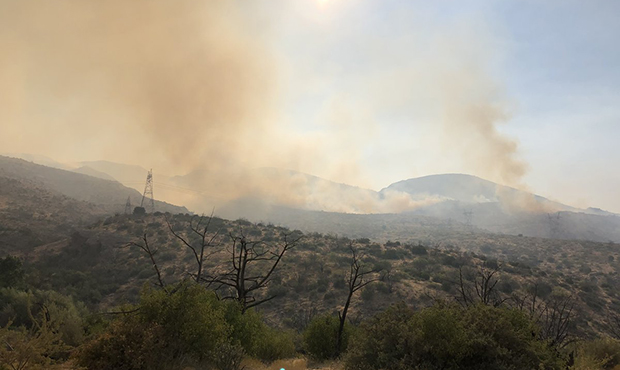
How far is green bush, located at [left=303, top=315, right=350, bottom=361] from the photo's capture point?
15.0m

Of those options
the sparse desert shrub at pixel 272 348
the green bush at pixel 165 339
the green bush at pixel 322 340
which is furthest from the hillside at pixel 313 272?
the green bush at pixel 165 339

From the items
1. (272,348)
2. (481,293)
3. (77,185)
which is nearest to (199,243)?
(272,348)

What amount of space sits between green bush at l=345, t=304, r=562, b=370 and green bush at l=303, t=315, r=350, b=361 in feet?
19.1

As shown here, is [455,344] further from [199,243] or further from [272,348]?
[199,243]

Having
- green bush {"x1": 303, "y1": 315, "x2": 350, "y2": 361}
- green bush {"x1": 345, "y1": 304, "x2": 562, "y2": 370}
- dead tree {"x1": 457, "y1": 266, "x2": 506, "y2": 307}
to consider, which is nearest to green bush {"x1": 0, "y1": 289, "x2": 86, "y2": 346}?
green bush {"x1": 303, "y1": 315, "x2": 350, "y2": 361}

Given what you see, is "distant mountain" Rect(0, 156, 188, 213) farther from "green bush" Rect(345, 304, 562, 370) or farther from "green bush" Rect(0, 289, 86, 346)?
"green bush" Rect(345, 304, 562, 370)

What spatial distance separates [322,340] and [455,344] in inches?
347

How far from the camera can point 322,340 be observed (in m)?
15.5

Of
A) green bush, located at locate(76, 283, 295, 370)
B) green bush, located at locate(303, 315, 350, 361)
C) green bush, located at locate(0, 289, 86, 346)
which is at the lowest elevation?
green bush, located at locate(0, 289, 86, 346)

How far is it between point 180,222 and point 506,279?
178ft

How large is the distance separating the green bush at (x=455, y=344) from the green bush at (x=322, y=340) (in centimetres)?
583

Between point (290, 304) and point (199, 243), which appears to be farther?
point (199, 243)

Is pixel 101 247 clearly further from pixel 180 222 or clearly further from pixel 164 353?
pixel 164 353

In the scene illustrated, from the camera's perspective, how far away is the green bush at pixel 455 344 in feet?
26.6
